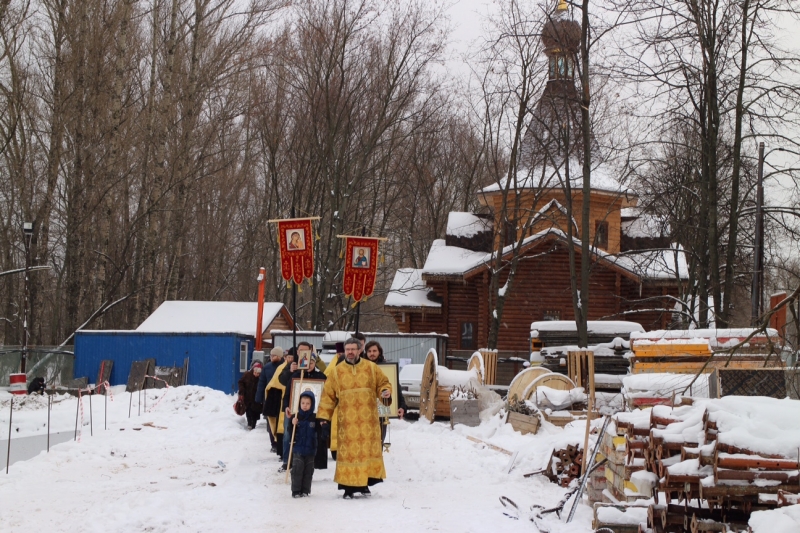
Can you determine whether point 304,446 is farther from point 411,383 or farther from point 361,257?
point 411,383

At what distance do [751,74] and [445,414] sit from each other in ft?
32.1

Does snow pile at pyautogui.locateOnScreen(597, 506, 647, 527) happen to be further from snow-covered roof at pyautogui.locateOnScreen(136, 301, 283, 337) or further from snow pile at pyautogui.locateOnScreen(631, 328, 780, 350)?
snow-covered roof at pyautogui.locateOnScreen(136, 301, 283, 337)

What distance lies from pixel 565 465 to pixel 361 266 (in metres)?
12.6

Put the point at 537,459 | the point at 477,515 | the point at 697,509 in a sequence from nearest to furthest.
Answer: the point at 697,509 → the point at 477,515 → the point at 537,459

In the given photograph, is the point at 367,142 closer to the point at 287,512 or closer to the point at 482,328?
the point at 482,328

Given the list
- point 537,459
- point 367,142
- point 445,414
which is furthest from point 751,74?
point 367,142

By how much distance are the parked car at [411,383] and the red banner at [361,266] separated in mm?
2579

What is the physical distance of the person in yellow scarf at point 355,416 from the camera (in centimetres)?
1074

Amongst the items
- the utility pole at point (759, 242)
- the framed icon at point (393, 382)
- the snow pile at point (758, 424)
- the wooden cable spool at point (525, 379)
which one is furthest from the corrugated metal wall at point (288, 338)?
the snow pile at point (758, 424)

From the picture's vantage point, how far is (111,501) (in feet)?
32.4

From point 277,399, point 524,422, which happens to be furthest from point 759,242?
point 277,399

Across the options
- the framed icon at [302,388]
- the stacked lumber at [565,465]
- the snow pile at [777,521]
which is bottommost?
the stacked lumber at [565,465]

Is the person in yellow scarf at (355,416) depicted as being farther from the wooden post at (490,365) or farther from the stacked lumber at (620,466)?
the wooden post at (490,365)

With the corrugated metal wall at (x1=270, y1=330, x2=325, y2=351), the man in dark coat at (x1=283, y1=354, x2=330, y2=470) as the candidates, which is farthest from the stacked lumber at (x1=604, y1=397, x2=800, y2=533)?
the corrugated metal wall at (x1=270, y1=330, x2=325, y2=351)
